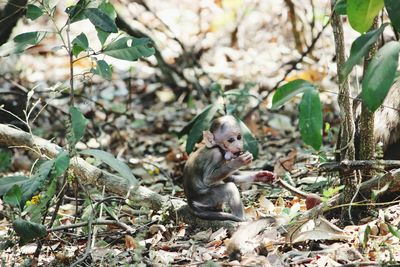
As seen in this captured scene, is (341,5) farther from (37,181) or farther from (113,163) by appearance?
(37,181)

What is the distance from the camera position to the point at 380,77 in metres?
2.60

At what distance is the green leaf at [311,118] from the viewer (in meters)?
2.82

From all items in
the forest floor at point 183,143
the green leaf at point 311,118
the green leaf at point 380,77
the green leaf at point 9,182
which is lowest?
the forest floor at point 183,143

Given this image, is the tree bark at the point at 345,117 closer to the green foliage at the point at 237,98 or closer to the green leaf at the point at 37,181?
the green leaf at the point at 37,181

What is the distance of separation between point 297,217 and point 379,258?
2.50ft

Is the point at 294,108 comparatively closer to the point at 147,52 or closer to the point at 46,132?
the point at 46,132

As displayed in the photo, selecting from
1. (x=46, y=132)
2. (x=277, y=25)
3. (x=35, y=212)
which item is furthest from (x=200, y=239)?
(x=277, y=25)

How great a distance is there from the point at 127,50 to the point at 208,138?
3.06ft

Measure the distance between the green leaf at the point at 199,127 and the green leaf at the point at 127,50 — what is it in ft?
5.30

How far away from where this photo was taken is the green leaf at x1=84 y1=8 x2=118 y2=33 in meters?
3.57

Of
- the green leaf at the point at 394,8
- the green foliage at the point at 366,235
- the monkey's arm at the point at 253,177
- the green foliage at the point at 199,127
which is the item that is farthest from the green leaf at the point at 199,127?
the green leaf at the point at 394,8

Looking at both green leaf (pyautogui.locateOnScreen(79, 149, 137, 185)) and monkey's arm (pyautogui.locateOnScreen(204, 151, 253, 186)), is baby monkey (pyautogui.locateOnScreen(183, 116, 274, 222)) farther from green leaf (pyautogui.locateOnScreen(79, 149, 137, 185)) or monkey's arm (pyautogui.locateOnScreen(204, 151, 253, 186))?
green leaf (pyautogui.locateOnScreen(79, 149, 137, 185))

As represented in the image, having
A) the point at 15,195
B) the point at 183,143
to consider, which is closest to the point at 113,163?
the point at 15,195

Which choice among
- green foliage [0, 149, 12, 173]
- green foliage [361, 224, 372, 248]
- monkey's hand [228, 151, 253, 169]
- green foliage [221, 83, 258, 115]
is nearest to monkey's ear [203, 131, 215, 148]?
monkey's hand [228, 151, 253, 169]
